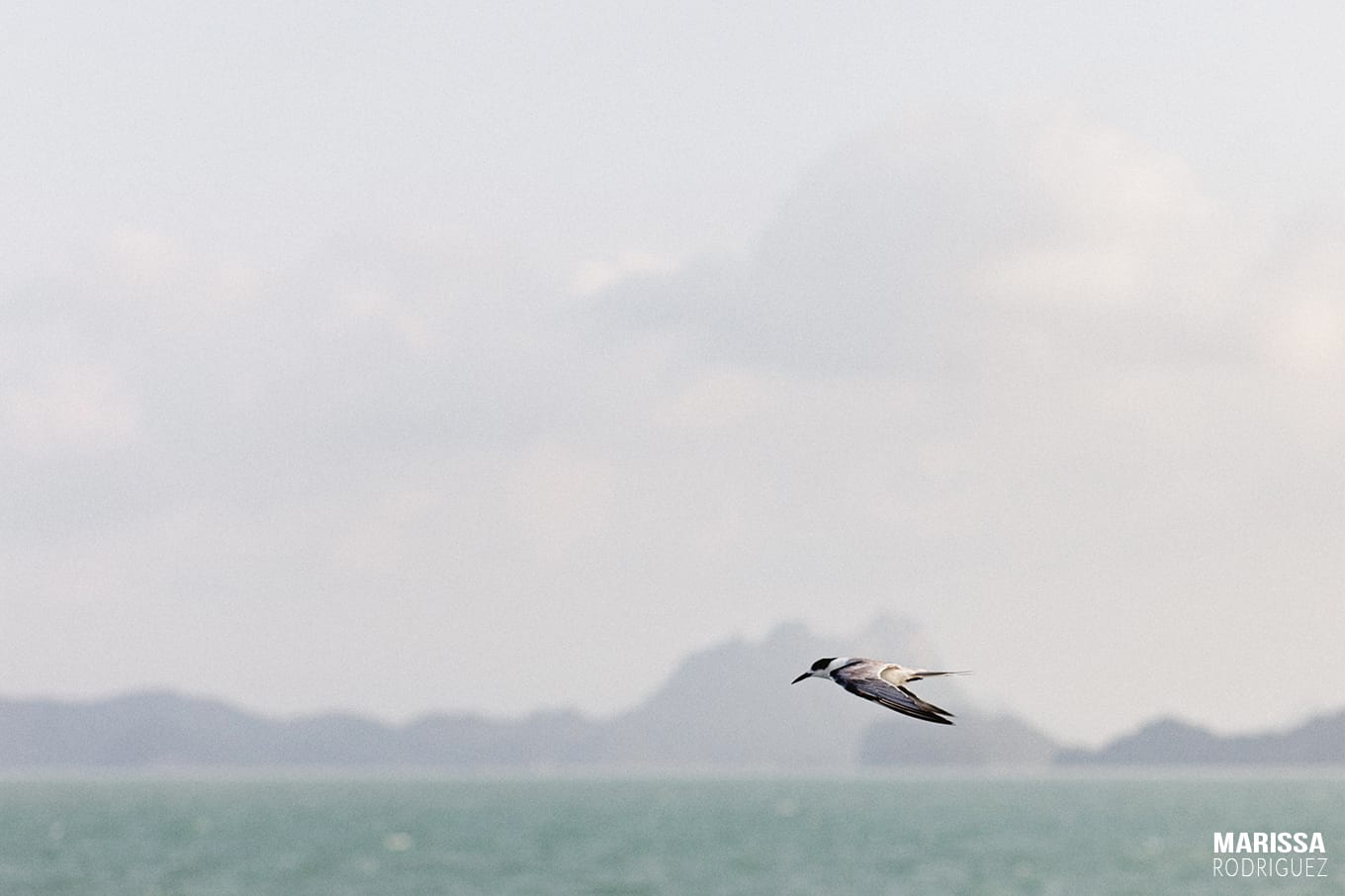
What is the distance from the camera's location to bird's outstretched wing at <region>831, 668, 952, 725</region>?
33.2ft

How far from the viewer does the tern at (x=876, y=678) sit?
37.3ft

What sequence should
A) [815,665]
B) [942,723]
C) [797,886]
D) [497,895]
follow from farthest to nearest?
[797,886] → [497,895] → [815,665] → [942,723]

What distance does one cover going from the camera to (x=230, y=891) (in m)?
193

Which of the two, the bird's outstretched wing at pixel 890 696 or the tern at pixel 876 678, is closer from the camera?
the bird's outstretched wing at pixel 890 696

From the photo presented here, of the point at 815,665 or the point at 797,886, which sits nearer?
the point at 815,665

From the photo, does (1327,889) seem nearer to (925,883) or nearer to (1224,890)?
(1224,890)

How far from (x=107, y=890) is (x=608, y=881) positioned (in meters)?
59.3

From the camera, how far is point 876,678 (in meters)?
12.6

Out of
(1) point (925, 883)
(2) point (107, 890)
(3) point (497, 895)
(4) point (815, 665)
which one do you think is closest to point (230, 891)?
(2) point (107, 890)

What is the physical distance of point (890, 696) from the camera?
38.9 feet

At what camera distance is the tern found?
11367mm

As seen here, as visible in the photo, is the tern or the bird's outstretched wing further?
the tern

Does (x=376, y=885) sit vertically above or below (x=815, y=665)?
below

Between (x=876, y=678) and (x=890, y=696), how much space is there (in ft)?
2.54
